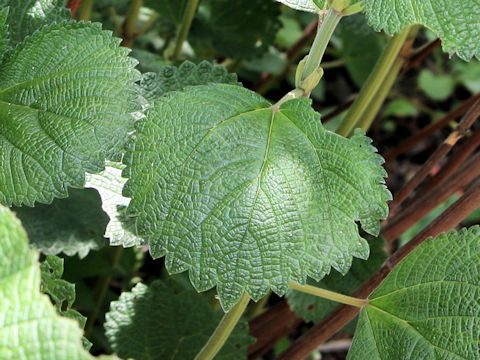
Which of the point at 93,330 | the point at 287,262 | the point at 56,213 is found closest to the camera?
the point at 287,262

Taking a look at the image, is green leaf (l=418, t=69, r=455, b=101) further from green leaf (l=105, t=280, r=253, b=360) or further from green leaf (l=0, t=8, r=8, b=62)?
green leaf (l=0, t=8, r=8, b=62)

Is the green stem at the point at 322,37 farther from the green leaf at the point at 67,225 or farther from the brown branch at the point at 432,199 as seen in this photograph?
the green leaf at the point at 67,225

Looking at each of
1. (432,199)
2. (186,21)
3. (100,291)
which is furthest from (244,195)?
(100,291)

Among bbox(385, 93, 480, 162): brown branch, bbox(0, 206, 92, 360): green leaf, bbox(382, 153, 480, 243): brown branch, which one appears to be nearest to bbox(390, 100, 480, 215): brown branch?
bbox(382, 153, 480, 243): brown branch

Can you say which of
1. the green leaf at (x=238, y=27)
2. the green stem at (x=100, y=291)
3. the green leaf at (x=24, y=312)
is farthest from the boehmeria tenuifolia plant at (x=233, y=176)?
the green leaf at (x=238, y=27)

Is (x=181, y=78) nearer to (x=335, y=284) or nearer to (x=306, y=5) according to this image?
(x=306, y=5)

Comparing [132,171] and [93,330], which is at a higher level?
[132,171]

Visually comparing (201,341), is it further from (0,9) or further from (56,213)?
(0,9)

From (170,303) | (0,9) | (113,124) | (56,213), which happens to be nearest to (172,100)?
(113,124)
